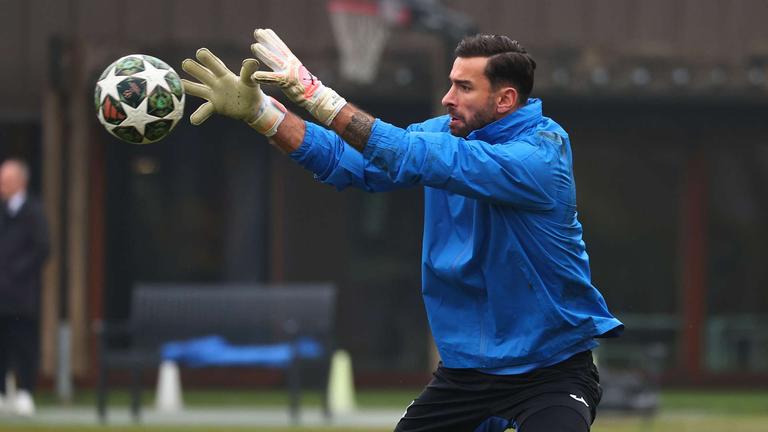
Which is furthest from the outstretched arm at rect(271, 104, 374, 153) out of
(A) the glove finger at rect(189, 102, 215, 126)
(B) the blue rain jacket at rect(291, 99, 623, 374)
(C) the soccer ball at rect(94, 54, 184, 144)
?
(C) the soccer ball at rect(94, 54, 184, 144)

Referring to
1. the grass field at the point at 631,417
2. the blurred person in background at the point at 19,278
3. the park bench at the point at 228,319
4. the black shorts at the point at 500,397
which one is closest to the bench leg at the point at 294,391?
the park bench at the point at 228,319

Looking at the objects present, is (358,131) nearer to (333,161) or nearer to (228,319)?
(333,161)

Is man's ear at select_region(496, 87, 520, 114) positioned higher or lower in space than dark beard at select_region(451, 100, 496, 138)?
higher

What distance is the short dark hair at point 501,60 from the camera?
18.6ft

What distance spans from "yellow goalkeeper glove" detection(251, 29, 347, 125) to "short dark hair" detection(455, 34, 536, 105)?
0.57 metres

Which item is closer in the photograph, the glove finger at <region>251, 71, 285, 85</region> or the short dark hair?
the glove finger at <region>251, 71, 285, 85</region>

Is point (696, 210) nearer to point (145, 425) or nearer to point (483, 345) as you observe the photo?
point (145, 425)

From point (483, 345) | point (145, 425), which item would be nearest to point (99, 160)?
point (145, 425)

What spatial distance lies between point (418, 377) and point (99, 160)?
4.41 metres

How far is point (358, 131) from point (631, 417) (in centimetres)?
888

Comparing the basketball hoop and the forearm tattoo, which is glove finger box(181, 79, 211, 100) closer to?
the forearm tattoo

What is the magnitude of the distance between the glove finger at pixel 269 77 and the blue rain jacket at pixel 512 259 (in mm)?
414

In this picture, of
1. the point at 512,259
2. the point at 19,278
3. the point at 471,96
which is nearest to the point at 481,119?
the point at 471,96

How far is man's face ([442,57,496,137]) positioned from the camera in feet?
18.5
